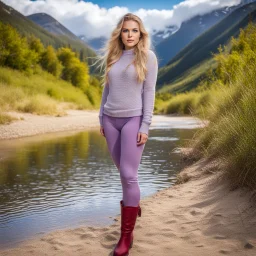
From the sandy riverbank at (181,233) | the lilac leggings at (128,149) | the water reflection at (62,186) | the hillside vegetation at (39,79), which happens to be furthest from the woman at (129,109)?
the hillside vegetation at (39,79)

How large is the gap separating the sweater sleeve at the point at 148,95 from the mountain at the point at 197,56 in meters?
125

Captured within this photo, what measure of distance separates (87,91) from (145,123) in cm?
4304

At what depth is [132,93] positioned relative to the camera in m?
3.28

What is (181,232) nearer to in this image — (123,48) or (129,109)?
(129,109)

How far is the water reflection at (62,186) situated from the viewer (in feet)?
14.5

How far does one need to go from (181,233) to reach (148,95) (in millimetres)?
1258

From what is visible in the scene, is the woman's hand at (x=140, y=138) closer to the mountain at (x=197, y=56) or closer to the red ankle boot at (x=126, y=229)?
the red ankle boot at (x=126, y=229)

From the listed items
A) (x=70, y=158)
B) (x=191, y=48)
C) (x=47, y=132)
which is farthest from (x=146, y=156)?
(x=191, y=48)

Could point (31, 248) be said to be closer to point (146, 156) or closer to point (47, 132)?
point (146, 156)

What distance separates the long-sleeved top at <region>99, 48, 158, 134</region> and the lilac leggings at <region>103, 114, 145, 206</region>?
5 cm

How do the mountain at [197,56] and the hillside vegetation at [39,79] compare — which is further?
the mountain at [197,56]

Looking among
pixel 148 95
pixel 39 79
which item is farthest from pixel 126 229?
pixel 39 79

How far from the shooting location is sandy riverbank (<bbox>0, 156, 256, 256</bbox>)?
3.14m

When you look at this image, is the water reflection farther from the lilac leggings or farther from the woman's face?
the woman's face
